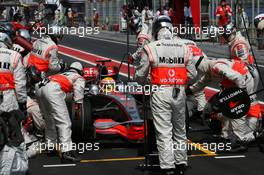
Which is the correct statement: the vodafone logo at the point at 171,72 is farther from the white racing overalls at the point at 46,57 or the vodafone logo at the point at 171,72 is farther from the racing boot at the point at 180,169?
the white racing overalls at the point at 46,57

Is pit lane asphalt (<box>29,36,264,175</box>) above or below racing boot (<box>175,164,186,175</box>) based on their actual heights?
below

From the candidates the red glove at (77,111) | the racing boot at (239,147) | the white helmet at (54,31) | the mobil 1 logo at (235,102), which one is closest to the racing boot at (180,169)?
the racing boot at (239,147)

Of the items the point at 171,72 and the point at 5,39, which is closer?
the point at 171,72

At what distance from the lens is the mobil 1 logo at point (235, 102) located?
9578 mm

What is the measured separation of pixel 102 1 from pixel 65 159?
40558 millimetres

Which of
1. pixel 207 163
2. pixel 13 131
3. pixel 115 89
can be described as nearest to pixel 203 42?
pixel 115 89

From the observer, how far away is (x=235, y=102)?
9.58 meters

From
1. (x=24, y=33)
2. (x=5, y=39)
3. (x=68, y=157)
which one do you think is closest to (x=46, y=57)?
(x=68, y=157)

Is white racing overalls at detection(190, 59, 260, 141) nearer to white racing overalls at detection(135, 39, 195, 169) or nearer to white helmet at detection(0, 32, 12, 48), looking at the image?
white racing overalls at detection(135, 39, 195, 169)

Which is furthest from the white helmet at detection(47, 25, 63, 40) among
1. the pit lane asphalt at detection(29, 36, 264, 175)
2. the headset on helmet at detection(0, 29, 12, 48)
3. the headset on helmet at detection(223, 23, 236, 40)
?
the headset on helmet at detection(223, 23, 236, 40)

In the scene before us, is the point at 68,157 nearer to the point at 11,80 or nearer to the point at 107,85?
the point at 11,80

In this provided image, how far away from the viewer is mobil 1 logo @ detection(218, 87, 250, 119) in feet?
31.4

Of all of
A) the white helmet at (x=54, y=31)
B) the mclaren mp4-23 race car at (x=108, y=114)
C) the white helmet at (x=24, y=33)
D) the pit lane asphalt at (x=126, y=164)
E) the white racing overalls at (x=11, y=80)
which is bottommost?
the pit lane asphalt at (x=126, y=164)

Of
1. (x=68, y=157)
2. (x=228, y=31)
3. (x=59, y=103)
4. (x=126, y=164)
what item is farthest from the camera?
(x=228, y=31)
